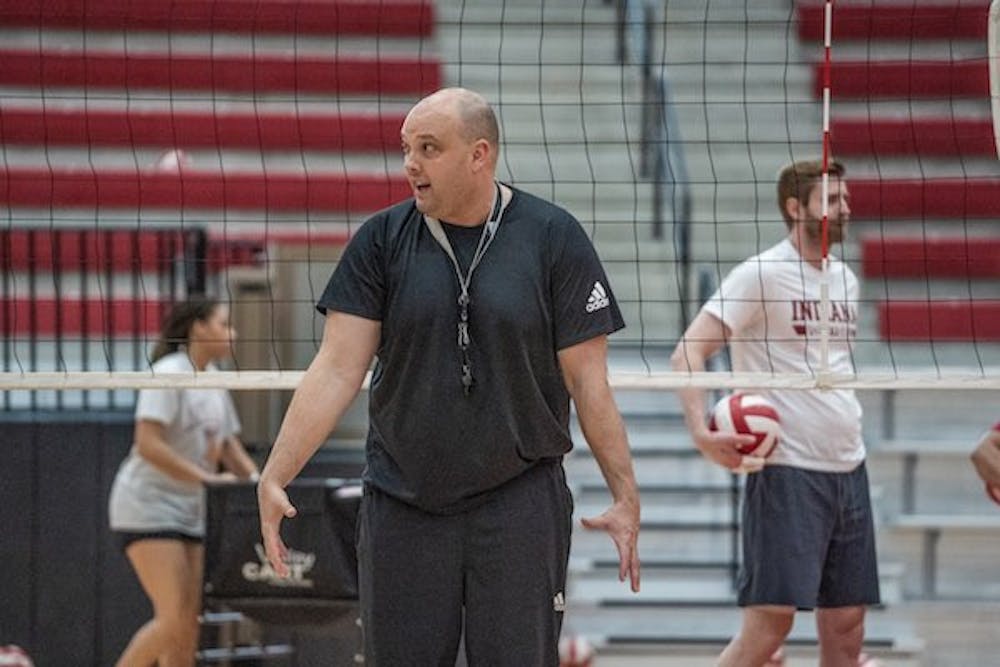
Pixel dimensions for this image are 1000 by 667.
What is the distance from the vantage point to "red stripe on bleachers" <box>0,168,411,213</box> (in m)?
11.5

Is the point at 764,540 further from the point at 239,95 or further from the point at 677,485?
the point at 239,95

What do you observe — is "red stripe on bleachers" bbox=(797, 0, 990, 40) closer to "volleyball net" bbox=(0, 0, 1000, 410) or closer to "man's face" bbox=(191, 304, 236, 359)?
"volleyball net" bbox=(0, 0, 1000, 410)

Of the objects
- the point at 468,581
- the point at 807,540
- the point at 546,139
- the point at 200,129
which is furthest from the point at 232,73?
the point at 468,581

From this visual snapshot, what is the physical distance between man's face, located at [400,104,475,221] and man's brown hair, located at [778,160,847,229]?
5.90 feet

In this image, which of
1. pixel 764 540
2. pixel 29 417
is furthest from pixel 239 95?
pixel 764 540

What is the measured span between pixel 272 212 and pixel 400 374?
22.9 feet

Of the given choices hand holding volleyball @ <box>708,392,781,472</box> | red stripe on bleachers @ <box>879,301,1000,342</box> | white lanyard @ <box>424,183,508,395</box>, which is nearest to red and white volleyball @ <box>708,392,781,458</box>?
hand holding volleyball @ <box>708,392,781,472</box>

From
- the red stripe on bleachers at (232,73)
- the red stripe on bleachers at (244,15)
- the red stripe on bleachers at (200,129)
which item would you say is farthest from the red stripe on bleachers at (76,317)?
the red stripe on bleachers at (244,15)

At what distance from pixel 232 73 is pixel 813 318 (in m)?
6.68

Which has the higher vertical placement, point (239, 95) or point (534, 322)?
point (239, 95)

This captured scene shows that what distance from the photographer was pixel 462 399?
4.95m

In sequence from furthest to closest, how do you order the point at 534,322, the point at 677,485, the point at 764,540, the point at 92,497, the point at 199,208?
1. the point at 199,208
2. the point at 677,485
3. the point at 92,497
4. the point at 764,540
5. the point at 534,322

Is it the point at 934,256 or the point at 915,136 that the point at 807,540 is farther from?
the point at 915,136

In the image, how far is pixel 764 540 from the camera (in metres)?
6.36
